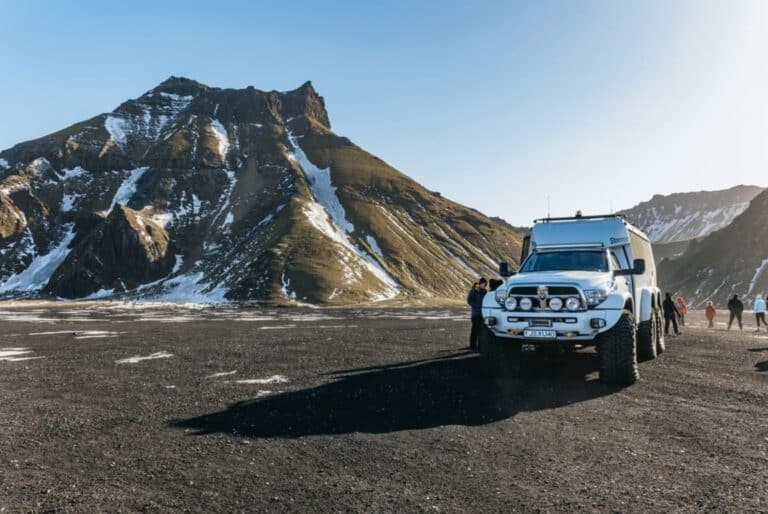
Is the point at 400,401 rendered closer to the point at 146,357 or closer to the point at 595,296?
the point at 595,296

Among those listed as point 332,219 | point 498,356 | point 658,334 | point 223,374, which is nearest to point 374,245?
point 332,219

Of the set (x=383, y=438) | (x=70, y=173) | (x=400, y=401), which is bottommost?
(x=400, y=401)

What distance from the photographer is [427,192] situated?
174 meters

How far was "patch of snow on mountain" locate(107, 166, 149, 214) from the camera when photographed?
146m

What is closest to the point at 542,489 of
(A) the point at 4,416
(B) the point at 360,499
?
(B) the point at 360,499

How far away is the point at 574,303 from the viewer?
468 inches

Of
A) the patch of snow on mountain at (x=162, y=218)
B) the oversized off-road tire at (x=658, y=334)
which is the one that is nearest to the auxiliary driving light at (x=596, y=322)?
the oversized off-road tire at (x=658, y=334)

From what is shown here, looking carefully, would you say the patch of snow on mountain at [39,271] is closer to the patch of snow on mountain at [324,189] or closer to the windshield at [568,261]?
the patch of snow on mountain at [324,189]

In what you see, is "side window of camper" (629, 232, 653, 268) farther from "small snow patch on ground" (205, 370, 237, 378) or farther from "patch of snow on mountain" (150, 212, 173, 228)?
"patch of snow on mountain" (150, 212, 173, 228)

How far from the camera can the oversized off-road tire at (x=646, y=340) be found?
1609 cm

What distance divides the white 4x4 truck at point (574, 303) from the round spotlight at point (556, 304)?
23 mm

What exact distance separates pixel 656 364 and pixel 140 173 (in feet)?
557

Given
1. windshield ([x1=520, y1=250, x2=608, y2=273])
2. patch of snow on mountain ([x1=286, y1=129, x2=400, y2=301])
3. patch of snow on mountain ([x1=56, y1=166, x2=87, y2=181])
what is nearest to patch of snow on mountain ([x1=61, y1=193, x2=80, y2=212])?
patch of snow on mountain ([x1=56, y1=166, x2=87, y2=181])

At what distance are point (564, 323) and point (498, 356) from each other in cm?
203
